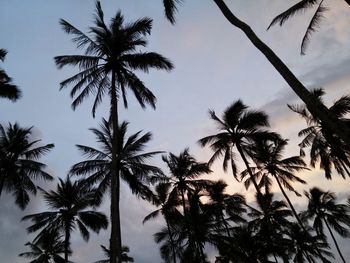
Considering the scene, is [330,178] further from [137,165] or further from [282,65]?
[282,65]

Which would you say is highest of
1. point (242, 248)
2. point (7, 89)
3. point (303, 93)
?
point (7, 89)

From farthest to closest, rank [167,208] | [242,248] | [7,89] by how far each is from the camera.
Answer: [167,208] < [242,248] < [7,89]

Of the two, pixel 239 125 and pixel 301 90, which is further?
pixel 239 125

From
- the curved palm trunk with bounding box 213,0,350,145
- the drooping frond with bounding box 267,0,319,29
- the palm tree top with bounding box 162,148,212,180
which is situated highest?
the palm tree top with bounding box 162,148,212,180

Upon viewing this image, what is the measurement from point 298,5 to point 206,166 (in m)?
17.3

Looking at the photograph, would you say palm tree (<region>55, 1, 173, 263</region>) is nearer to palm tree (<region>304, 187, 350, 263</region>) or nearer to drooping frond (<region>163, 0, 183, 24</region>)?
drooping frond (<region>163, 0, 183, 24</region>)

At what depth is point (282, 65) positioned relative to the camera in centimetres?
930

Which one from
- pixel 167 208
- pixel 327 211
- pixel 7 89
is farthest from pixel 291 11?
pixel 327 211

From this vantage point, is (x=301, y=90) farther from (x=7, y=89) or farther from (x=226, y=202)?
(x=226, y=202)

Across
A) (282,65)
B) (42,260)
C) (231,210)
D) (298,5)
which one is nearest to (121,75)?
(298,5)

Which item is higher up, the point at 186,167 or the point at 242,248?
the point at 186,167

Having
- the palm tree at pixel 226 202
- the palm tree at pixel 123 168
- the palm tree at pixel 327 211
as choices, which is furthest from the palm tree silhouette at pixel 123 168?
the palm tree at pixel 327 211

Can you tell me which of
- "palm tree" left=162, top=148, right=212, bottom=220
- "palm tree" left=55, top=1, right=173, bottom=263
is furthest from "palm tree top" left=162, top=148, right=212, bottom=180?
"palm tree" left=55, top=1, right=173, bottom=263

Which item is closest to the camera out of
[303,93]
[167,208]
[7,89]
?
[303,93]
